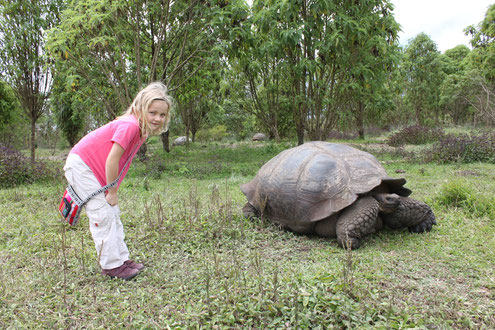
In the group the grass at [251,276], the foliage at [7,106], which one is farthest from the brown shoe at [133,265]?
the foliage at [7,106]

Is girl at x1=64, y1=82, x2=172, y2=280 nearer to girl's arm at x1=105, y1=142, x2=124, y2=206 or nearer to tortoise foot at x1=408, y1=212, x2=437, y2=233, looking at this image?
girl's arm at x1=105, y1=142, x2=124, y2=206

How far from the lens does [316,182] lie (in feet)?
10.4

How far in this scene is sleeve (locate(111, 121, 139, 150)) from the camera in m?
2.33

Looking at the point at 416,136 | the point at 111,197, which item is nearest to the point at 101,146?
the point at 111,197

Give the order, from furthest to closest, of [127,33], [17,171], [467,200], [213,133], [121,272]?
1. [213,133]
2. [127,33]
3. [17,171]
4. [467,200]
5. [121,272]

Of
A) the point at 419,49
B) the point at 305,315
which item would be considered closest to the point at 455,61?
the point at 419,49

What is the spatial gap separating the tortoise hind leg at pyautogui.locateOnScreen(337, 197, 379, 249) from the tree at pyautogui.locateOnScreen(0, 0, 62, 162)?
8.13 metres

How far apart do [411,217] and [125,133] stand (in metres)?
2.92

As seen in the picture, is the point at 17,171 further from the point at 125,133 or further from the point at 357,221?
the point at 357,221

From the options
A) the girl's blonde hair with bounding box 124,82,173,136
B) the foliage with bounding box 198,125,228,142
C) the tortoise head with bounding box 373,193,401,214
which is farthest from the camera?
the foliage with bounding box 198,125,228,142

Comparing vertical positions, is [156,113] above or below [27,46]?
below

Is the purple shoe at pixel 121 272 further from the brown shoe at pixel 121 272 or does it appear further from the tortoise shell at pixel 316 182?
the tortoise shell at pixel 316 182

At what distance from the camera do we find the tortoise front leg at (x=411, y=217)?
127 inches

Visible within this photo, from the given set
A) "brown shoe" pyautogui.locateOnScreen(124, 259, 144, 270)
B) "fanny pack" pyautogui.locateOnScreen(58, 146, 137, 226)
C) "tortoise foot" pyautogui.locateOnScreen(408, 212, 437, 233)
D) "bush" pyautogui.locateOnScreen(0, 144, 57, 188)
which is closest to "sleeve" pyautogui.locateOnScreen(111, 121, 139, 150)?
"fanny pack" pyautogui.locateOnScreen(58, 146, 137, 226)
